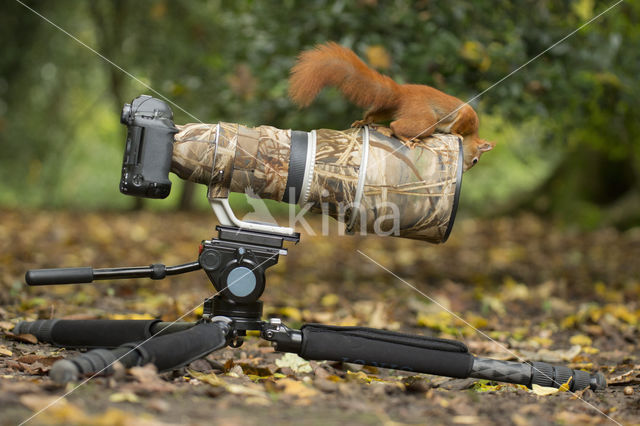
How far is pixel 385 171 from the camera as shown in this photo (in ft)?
7.22

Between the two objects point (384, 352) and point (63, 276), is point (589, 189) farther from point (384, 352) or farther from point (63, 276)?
point (63, 276)

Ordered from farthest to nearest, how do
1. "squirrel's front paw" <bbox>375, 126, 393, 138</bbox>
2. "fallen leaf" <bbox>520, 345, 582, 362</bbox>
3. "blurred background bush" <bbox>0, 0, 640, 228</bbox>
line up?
"blurred background bush" <bbox>0, 0, 640, 228</bbox>, "fallen leaf" <bbox>520, 345, 582, 362</bbox>, "squirrel's front paw" <bbox>375, 126, 393, 138</bbox>

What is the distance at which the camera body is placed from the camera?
2104mm

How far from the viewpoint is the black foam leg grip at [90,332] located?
2348mm

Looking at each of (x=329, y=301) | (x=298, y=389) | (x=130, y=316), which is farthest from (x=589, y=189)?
(x=298, y=389)

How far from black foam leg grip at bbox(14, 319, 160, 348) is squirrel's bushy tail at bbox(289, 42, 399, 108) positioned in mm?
974

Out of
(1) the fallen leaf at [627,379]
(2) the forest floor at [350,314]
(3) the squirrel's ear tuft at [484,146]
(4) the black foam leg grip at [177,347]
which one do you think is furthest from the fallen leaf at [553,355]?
(4) the black foam leg grip at [177,347]

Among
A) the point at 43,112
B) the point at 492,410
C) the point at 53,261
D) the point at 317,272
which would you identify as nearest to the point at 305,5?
the point at 317,272

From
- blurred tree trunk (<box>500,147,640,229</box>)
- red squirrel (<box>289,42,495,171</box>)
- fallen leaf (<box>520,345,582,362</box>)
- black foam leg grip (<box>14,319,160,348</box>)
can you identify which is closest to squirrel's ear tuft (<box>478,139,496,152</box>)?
red squirrel (<box>289,42,495,171</box>)

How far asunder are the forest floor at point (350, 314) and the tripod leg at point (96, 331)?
6 centimetres

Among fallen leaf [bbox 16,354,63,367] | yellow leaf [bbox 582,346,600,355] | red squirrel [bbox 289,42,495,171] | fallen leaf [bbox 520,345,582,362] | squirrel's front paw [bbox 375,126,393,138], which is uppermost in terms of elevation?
red squirrel [bbox 289,42,495,171]

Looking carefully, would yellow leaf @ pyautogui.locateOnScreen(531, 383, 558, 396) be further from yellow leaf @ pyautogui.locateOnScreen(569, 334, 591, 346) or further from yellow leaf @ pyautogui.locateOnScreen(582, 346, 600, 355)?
yellow leaf @ pyautogui.locateOnScreen(569, 334, 591, 346)

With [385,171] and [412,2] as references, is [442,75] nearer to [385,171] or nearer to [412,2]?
[412,2]

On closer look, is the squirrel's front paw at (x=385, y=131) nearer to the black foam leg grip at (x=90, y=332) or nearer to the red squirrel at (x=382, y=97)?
the red squirrel at (x=382, y=97)
